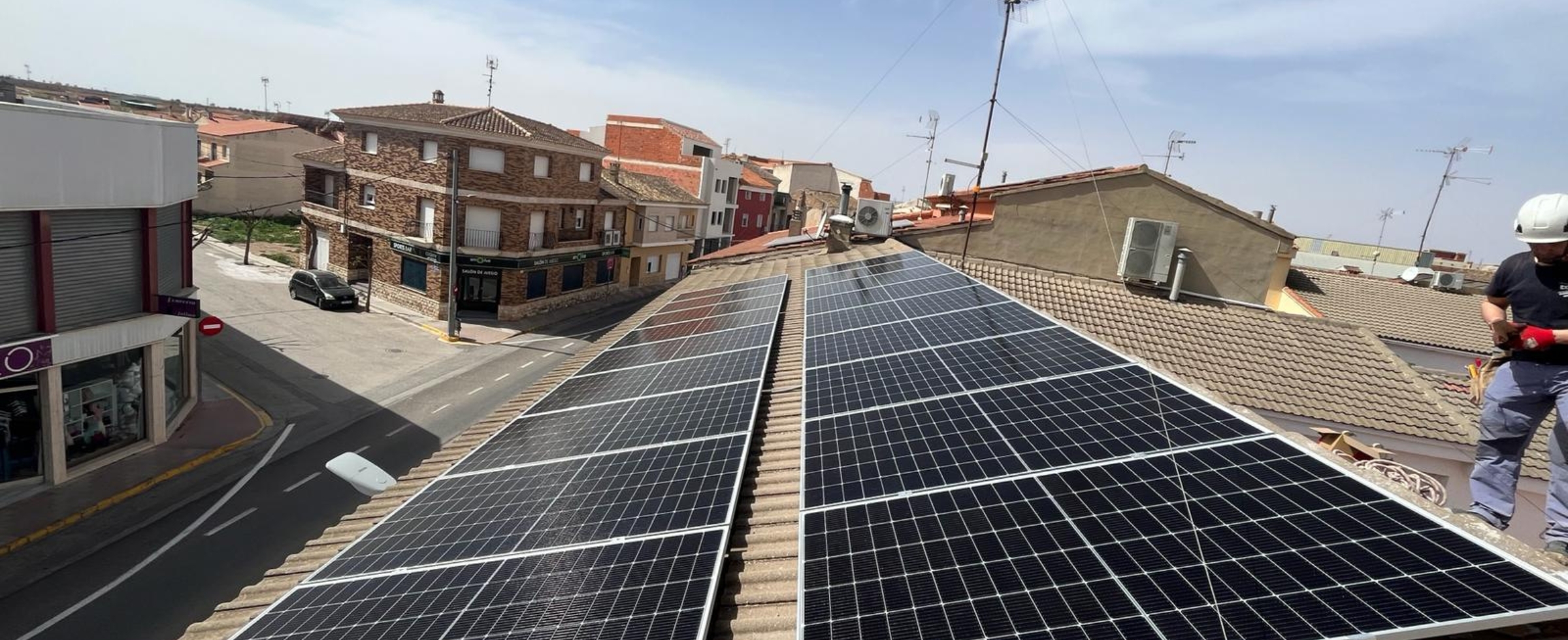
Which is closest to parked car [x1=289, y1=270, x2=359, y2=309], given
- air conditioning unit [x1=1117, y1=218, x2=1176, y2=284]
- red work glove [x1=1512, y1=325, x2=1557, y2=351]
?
air conditioning unit [x1=1117, y1=218, x2=1176, y2=284]

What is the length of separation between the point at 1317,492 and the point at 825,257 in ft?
51.1

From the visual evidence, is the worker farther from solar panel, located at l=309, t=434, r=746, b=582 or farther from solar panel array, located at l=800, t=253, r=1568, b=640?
solar panel, located at l=309, t=434, r=746, b=582

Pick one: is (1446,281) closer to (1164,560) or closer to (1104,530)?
(1104,530)

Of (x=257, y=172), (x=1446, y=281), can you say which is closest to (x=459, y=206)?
(x=257, y=172)

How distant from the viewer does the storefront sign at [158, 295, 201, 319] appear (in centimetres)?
1783

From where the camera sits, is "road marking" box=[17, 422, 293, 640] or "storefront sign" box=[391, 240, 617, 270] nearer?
"road marking" box=[17, 422, 293, 640]

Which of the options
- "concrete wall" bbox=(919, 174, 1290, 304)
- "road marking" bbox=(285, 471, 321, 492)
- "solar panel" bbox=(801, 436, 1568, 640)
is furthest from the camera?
"concrete wall" bbox=(919, 174, 1290, 304)

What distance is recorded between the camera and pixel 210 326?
2045 cm

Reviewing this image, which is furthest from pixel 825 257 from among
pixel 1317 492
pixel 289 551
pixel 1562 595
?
pixel 1562 595

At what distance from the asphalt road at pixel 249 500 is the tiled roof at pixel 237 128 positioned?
3549 centimetres

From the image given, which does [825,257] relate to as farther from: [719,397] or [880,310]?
[719,397]

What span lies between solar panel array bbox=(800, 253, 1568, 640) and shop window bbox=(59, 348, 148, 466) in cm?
1889

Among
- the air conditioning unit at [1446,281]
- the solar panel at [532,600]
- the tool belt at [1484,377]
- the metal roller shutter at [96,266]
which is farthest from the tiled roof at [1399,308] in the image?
the metal roller shutter at [96,266]

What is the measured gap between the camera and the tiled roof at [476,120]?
35.0 metres
